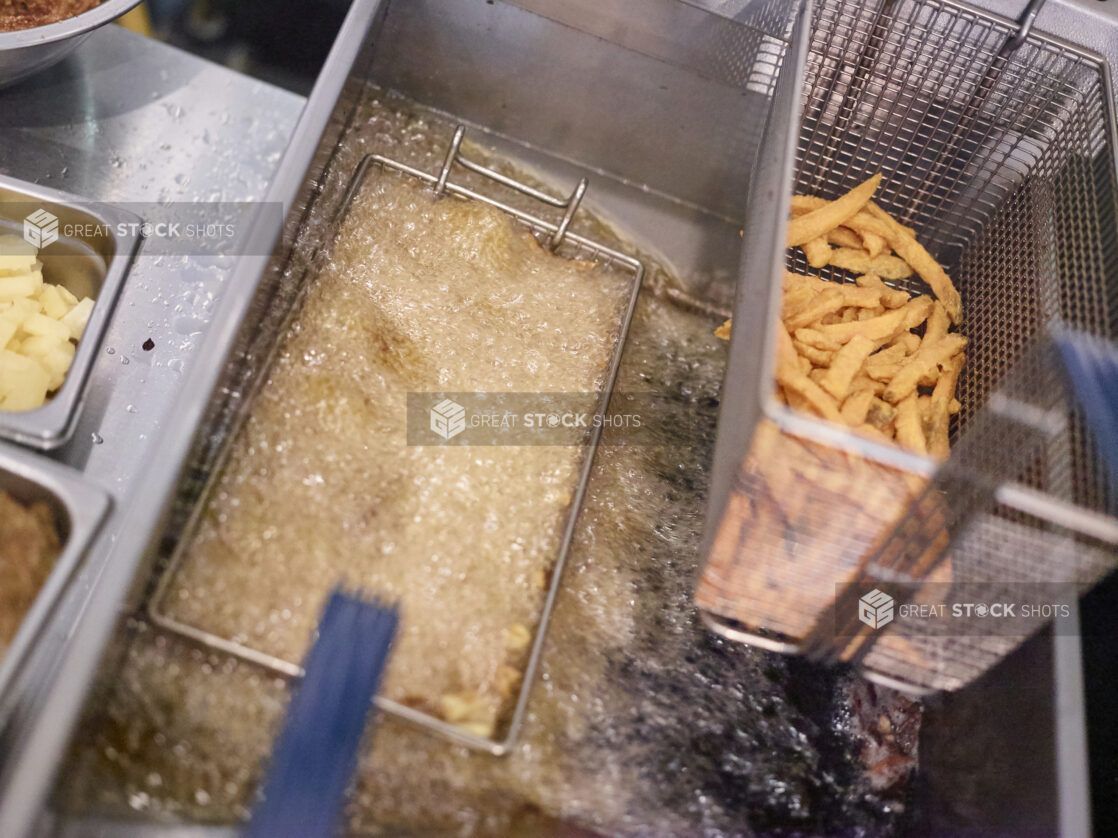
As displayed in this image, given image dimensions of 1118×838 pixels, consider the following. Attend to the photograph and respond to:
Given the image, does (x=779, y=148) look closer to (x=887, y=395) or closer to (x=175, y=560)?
(x=887, y=395)

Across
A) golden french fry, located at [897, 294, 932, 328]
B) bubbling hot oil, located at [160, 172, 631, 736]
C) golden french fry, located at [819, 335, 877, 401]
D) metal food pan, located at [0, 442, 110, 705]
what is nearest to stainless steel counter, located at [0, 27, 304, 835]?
metal food pan, located at [0, 442, 110, 705]

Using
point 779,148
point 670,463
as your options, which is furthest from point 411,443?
point 779,148

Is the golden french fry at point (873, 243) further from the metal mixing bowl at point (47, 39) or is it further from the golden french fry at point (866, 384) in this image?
the metal mixing bowl at point (47, 39)

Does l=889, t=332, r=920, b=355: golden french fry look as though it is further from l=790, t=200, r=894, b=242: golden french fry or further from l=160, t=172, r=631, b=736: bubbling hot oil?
l=160, t=172, r=631, b=736: bubbling hot oil

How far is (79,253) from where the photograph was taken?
1576 mm

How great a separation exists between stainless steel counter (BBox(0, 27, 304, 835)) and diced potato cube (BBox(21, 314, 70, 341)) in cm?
9

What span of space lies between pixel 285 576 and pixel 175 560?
17 cm

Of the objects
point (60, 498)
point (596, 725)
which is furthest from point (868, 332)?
point (60, 498)

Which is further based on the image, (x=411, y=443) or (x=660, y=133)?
(x=660, y=133)

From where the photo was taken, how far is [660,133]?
2018 millimetres

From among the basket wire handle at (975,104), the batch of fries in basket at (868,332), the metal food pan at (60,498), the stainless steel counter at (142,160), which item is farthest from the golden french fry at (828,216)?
the metal food pan at (60,498)

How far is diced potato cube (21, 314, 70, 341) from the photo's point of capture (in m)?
1.51

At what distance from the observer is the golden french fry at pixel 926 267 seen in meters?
1.72

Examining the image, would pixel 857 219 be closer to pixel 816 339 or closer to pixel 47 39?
pixel 816 339
